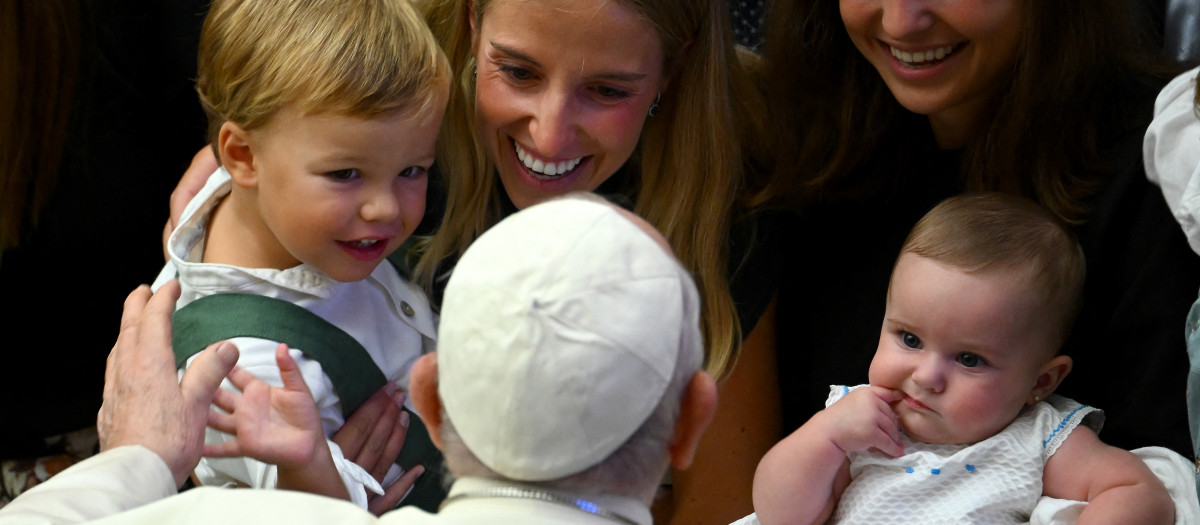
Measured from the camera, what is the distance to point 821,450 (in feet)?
7.07

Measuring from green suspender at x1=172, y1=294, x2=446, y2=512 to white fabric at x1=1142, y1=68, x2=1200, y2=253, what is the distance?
1389 millimetres

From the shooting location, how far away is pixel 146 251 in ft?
9.64

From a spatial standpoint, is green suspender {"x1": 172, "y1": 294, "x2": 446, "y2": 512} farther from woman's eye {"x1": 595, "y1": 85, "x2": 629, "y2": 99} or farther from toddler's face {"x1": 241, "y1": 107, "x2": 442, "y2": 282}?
woman's eye {"x1": 595, "y1": 85, "x2": 629, "y2": 99}

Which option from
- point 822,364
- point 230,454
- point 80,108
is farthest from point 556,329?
point 80,108

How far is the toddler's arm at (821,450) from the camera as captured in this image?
2.14 metres

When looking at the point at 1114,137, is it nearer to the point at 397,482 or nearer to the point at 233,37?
the point at 397,482

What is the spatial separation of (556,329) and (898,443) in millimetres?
997

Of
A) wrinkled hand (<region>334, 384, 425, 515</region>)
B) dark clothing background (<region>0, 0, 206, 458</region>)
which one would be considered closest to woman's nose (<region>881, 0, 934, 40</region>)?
wrinkled hand (<region>334, 384, 425, 515</region>)

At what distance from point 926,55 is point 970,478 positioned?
862 millimetres

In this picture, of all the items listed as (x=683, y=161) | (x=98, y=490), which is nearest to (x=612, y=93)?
(x=683, y=161)

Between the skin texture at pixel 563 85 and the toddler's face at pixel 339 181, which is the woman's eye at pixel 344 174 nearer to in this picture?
the toddler's face at pixel 339 181

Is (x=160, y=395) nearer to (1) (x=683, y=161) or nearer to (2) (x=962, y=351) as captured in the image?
(1) (x=683, y=161)

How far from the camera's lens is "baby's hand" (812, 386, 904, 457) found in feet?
6.98

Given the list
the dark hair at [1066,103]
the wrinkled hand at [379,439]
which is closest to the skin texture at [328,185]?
the wrinkled hand at [379,439]
